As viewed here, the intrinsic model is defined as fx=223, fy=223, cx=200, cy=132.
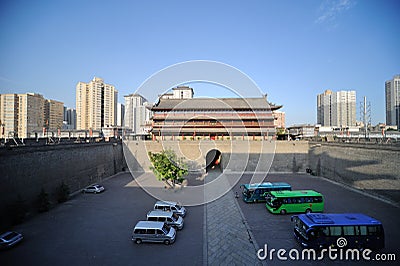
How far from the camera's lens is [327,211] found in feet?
38.8

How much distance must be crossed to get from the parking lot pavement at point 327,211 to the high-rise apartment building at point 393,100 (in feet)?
70.9

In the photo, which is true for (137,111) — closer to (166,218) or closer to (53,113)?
(53,113)

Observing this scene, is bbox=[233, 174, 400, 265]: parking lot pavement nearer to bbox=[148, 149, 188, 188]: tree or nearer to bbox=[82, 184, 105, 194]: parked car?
bbox=[148, 149, 188, 188]: tree

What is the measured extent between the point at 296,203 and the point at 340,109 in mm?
56122

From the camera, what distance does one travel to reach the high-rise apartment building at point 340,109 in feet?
186

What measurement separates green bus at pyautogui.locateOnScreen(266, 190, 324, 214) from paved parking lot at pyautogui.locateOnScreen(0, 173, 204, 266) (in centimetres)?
395

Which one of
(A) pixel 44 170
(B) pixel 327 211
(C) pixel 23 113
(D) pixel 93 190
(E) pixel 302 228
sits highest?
(C) pixel 23 113

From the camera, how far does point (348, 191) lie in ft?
52.4

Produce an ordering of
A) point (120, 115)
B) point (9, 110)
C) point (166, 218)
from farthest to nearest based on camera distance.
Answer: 1. point (120, 115)
2. point (9, 110)
3. point (166, 218)

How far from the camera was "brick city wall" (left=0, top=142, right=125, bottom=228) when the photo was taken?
10305mm

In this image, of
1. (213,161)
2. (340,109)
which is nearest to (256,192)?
(213,161)

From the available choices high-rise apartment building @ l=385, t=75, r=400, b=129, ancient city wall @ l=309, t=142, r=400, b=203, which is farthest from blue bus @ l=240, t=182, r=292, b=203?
high-rise apartment building @ l=385, t=75, r=400, b=129

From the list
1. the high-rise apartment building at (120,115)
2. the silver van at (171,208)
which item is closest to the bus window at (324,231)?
the silver van at (171,208)

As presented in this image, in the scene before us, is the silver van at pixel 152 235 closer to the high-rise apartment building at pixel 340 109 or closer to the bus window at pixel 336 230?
the bus window at pixel 336 230
